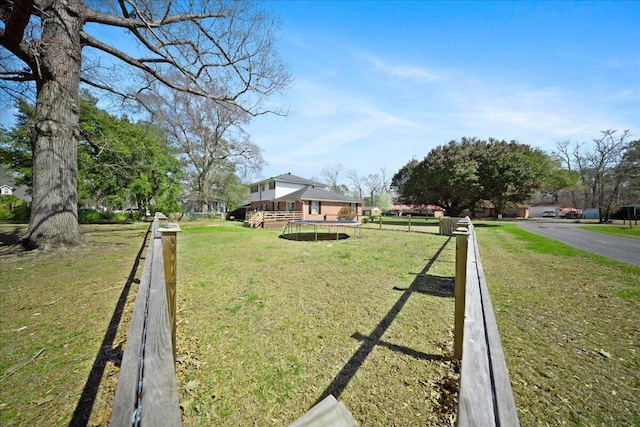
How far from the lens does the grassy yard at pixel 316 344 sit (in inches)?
84.4

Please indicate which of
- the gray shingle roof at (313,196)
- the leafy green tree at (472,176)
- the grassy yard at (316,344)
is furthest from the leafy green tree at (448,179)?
the grassy yard at (316,344)

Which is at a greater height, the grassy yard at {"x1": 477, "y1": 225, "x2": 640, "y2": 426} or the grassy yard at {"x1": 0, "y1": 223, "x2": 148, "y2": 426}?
the grassy yard at {"x1": 0, "y1": 223, "x2": 148, "y2": 426}

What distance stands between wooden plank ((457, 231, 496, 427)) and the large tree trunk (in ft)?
32.7

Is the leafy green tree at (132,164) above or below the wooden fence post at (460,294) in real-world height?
above

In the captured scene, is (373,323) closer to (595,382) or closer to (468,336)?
(595,382)

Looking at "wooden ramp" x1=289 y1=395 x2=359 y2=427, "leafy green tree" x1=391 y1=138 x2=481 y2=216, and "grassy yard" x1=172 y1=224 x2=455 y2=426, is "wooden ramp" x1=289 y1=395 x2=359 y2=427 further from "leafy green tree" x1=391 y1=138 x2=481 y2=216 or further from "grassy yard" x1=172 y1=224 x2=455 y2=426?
"leafy green tree" x1=391 y1=138 x2=481 y2=216

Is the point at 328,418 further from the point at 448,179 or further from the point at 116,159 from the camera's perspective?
the point at 448,179

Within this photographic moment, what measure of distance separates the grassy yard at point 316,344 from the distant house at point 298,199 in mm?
20700

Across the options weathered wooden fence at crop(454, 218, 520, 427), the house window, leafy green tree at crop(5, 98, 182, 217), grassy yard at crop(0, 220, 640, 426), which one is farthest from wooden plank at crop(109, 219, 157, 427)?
the house window

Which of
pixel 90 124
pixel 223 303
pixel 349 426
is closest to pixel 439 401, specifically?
pixel 349 426

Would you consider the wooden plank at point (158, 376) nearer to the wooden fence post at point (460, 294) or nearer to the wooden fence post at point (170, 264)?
the wooden fence post at point (170, 264)

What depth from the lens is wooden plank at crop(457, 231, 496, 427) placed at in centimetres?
73

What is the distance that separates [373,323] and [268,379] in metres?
1.68

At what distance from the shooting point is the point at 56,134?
7.14 meters
